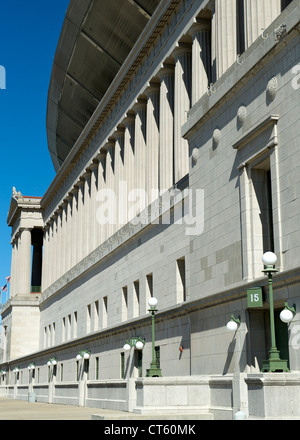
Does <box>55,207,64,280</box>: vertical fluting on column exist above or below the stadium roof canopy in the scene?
below

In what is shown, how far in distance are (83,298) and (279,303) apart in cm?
3557

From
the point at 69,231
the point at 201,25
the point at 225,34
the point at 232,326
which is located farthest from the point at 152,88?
the point at 69,231

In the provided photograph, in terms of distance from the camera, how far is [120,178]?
164ft

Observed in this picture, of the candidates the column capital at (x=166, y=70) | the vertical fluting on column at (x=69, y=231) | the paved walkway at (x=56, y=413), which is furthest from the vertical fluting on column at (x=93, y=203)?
the paved walkway at (x=56, y=413)

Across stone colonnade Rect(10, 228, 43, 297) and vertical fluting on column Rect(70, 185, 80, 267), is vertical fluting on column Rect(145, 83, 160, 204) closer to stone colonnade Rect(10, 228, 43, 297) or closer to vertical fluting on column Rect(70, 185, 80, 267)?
vertical fluting on column Rect(70, 185, 80, 267)

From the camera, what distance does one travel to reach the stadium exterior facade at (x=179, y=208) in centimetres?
2231

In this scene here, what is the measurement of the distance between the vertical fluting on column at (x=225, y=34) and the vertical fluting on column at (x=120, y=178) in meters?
18.6

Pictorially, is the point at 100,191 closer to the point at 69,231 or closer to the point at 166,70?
the point at 69,231

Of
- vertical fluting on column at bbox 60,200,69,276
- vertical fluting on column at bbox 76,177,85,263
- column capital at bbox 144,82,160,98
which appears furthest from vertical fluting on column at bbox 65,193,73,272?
column capital at bbox 144,82,160,98

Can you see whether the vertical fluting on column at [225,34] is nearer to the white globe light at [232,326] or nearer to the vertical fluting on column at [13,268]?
the white globe light at [232,326]

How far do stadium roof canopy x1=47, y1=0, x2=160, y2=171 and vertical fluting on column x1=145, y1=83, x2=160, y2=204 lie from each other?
8.19 m

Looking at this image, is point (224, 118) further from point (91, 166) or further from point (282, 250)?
point (91, 166)

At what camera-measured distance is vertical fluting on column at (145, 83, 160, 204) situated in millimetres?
42375

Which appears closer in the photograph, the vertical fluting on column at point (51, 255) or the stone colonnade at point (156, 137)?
the stone colonnade at point (156, 137)
